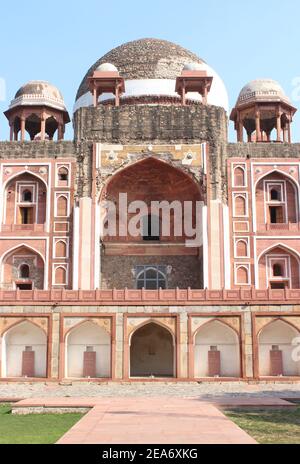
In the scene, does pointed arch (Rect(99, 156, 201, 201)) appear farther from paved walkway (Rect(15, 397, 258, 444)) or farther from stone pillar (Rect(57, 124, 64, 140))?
paved walkway (Rect(15, 397, 258, 444))

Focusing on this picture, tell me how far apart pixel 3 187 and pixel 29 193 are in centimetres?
129

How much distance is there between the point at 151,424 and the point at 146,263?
18311mm

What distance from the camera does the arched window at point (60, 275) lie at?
92.4ft

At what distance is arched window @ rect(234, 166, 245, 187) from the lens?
96.5ft

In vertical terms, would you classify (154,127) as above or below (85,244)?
above

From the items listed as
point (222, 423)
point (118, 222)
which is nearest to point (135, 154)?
point (118, 222)

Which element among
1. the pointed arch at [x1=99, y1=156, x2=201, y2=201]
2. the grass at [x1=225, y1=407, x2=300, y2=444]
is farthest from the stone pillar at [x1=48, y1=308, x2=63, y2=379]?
the grass at [x1=225, y1=407, x2=300, y2=444]

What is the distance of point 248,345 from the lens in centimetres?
2347

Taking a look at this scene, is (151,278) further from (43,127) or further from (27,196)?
(43,127)

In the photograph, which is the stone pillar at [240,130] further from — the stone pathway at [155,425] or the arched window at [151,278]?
the stone pathway at [155,425]

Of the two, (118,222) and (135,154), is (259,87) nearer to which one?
(135,154)

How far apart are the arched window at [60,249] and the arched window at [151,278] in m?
3.77

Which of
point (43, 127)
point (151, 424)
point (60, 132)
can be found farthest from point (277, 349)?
point (60, 132)
